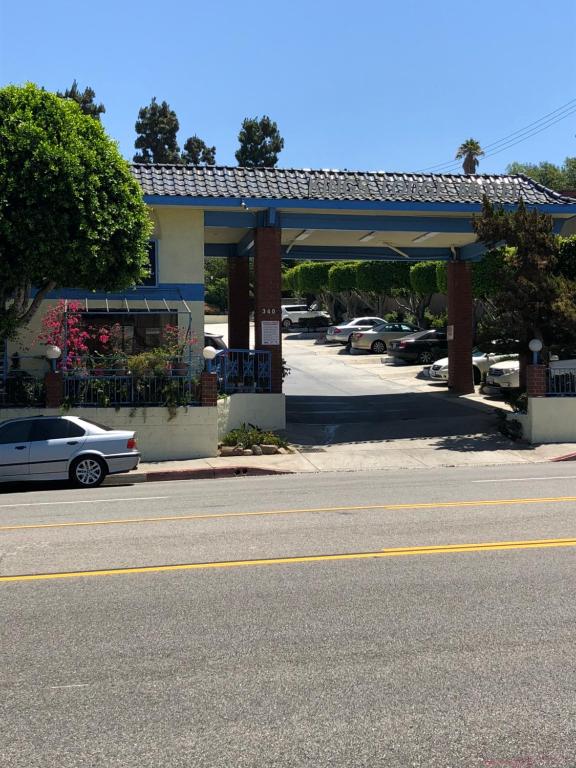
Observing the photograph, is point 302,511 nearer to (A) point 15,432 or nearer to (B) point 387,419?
(A) point 15,432

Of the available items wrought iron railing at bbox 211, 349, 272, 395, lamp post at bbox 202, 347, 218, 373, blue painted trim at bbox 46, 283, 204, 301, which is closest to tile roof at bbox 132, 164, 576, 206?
blue painted trim at bbox 46, 283, 204, 301

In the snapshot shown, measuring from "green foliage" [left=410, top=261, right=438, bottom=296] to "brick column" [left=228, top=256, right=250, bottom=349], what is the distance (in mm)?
18073

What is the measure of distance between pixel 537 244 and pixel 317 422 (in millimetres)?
7670

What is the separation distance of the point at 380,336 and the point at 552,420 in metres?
24.1

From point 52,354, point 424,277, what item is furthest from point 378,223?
point 424,277

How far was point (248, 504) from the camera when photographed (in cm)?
1236

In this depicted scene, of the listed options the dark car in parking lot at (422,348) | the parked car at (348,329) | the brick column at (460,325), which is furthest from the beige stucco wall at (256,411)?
the parked car at (348,329)

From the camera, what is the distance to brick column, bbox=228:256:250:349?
29.4 metres

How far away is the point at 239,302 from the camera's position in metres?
29.8

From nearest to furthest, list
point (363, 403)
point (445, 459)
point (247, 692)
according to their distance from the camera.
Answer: point (247, 692)
point (445, 459)
point (363, 403)

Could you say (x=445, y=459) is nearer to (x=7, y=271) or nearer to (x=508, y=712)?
(x=7, y=271)

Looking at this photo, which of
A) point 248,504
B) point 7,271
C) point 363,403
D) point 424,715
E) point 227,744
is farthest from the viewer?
point 363,403

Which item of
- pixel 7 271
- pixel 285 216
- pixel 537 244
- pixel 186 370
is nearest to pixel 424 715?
pixel 7 271

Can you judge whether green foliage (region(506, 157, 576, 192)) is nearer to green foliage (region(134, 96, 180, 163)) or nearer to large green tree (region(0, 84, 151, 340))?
green foliage (region(134, 96, 180, 163))
